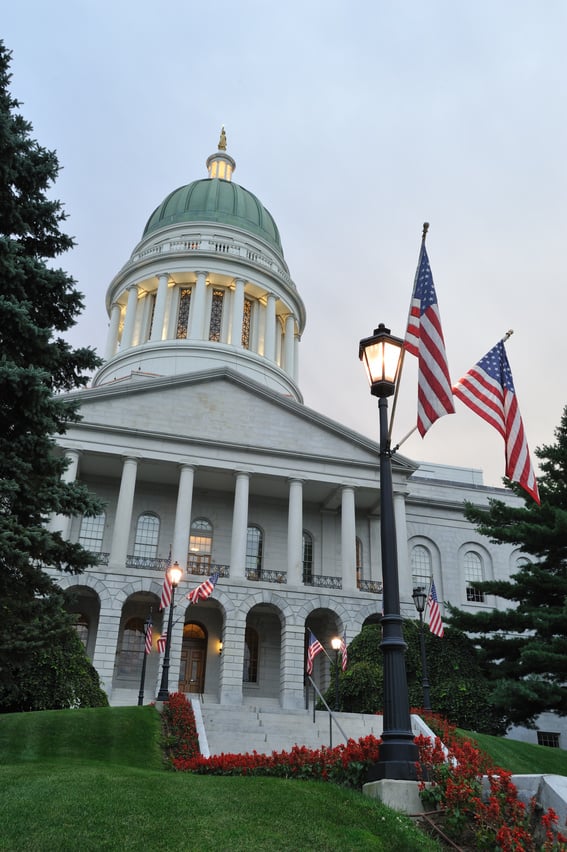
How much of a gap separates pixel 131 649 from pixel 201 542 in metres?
6.14

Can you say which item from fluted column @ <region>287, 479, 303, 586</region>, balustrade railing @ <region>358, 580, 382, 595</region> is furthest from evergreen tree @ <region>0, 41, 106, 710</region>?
balustrade railing @ <region>358, 580, 382, 595</region>

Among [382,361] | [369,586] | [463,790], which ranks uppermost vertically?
[369,586]

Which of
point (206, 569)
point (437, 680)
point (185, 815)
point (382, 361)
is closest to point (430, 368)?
point (382, 361)

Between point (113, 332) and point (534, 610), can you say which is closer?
point (534, 610)

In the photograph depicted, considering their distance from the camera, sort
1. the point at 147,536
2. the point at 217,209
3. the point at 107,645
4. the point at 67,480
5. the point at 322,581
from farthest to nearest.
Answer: the point at 217,209
the point at 322,581
the point at 147,536
the point at 67,480
the point at 107,645

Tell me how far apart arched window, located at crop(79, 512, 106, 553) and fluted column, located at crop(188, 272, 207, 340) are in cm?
1792

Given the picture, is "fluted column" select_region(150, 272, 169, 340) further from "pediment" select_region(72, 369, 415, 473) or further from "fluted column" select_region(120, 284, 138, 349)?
"pediment" select_region(72, 369, 415, 473)

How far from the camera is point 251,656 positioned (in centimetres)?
3709

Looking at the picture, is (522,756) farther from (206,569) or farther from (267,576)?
(206,569)

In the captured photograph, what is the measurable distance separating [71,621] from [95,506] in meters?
4.04

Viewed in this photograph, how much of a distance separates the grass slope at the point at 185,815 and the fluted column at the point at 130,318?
4285cm

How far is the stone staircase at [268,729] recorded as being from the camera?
2202 centimetres

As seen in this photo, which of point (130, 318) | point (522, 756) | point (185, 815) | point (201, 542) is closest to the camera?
point (185, 815)

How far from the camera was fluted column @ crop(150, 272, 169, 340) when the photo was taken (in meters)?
51.9
